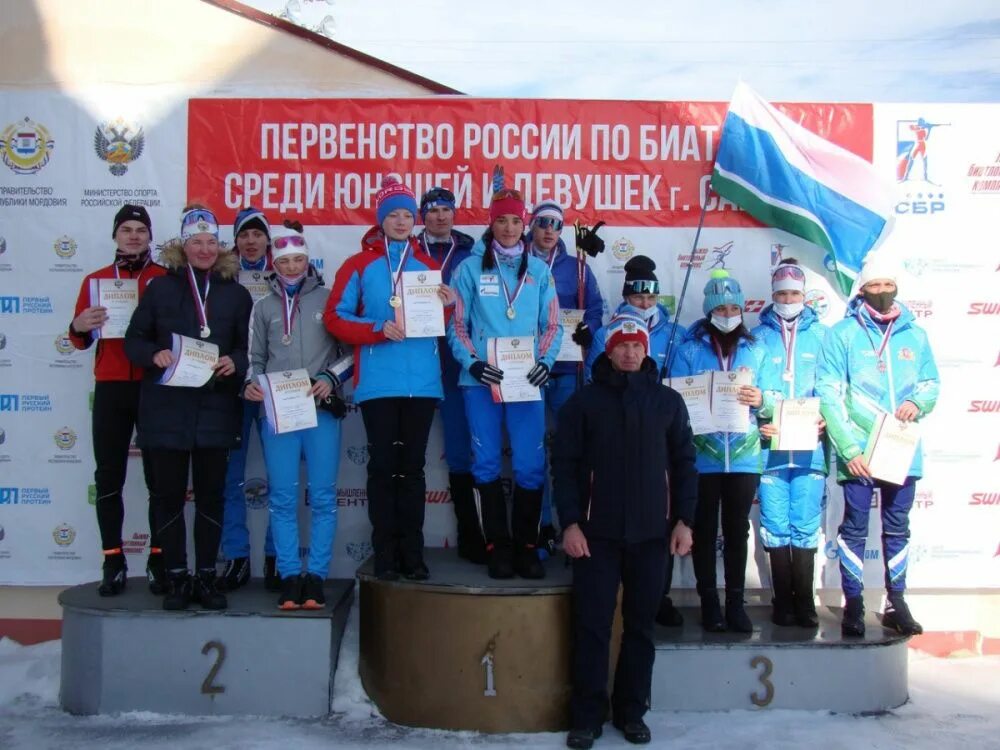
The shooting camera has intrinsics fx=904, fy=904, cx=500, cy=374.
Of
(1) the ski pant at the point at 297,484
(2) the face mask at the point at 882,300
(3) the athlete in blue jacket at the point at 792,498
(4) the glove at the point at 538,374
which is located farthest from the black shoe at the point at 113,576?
(2) the face mask at the point at 882,300

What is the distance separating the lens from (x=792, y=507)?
464 centimetres

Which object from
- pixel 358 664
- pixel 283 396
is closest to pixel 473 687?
pixel 358 664

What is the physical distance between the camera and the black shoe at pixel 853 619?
4477mm

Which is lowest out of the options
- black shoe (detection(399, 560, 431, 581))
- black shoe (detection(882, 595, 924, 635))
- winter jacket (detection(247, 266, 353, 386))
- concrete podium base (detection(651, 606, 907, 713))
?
concrete podium base (detection(651, 606, 907, 713))

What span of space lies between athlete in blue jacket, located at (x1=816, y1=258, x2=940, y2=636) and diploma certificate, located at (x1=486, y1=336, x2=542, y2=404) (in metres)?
1.60

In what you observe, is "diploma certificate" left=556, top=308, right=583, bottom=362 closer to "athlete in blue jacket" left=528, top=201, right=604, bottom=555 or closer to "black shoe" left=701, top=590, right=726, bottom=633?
"athlete in blue jacket" left=528, top=201, right=604, bottom=555

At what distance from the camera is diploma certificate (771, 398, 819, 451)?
455cm

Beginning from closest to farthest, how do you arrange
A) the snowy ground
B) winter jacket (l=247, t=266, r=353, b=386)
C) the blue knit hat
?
the snowy ground < winter jacket (l=247, t=266, r=353, b=386) < the blue knit hat

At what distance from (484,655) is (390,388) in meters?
1.28

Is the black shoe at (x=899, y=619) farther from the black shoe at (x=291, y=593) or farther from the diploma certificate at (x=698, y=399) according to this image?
the black shoe at (x=291, y=593)

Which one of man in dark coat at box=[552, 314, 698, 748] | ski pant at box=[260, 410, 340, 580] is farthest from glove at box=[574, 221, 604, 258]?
ski pant at box=[260, 410, 340, 580]

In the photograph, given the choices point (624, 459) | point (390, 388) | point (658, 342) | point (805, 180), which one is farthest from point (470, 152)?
point (624, 459)

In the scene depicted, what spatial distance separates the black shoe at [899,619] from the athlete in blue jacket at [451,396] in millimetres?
2171

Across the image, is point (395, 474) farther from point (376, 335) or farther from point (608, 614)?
point (608, 614)
